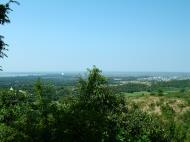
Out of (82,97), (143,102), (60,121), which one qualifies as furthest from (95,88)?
(143,102)

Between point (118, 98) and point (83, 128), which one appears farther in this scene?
point (118, 98)

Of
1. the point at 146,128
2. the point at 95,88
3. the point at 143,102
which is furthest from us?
the point at 143,102

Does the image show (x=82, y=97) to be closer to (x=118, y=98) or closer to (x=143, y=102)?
(x=118, y=98)

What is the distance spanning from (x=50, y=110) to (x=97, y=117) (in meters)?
4.79

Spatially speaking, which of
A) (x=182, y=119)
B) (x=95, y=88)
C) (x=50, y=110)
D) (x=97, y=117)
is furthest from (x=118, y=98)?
(x=182, y=119)

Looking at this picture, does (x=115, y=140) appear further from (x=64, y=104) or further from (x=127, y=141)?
(x=64, y=104)

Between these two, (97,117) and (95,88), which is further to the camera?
(95,88)

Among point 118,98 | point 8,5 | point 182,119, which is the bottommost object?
point 182,119

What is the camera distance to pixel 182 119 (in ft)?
214

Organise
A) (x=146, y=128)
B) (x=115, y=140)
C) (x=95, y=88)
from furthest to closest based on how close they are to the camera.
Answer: (x=95, y=88), (x=146, y=128), (x=115, y=140)

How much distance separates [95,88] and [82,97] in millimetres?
1712

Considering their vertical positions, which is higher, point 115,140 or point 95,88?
point 95,88

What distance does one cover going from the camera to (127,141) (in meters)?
41.3

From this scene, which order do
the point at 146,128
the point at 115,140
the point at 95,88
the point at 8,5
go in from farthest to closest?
the point at 95,88 → the point at 146,128 → the point at 115,140 → the point at 8,5
